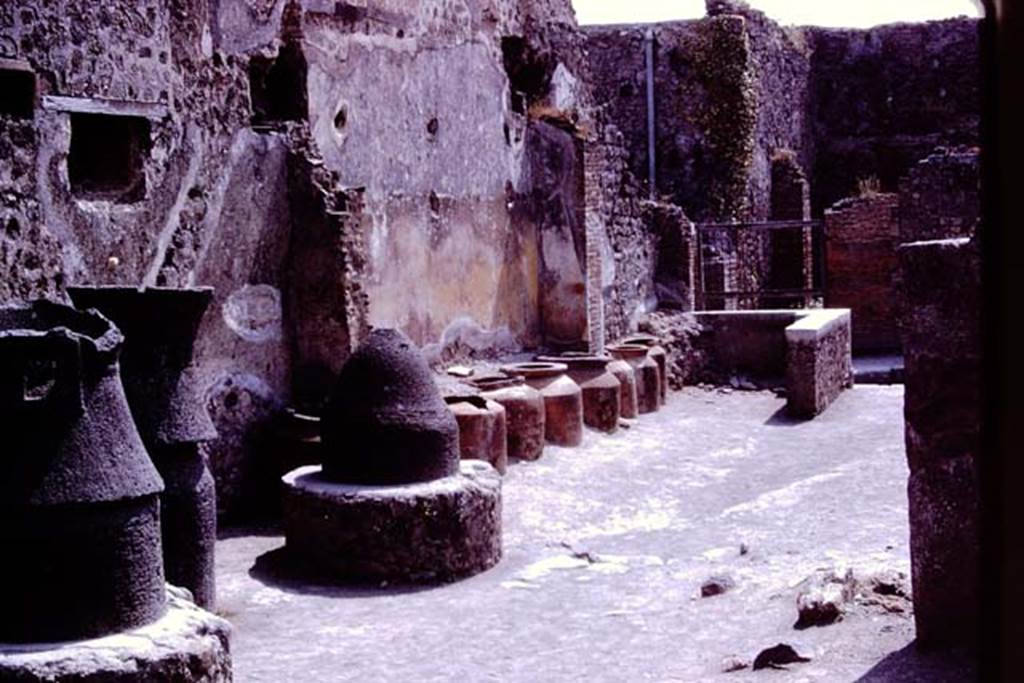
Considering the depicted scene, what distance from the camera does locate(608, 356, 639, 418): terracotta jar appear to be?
12.3 meters

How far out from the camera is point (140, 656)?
424 cm

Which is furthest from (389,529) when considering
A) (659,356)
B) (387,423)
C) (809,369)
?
(659,356)

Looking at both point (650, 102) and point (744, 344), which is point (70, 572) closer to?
point (744, 344)

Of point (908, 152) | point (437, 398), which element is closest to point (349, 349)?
point (437, 398)

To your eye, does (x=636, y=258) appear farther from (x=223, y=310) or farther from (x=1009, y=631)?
(x=1009, y=631)

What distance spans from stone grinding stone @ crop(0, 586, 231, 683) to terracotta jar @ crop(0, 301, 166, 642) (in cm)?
6

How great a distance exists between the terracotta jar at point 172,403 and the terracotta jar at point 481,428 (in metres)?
3.48

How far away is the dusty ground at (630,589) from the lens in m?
5.60

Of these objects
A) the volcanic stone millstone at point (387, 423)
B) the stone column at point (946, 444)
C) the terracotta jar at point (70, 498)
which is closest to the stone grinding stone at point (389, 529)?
the volcanic stone millstone at point (387, 423)

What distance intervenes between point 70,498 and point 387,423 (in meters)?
3.17

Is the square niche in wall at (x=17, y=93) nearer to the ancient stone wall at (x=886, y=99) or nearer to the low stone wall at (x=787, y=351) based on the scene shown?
the low stone wall at (x=787, y=351)

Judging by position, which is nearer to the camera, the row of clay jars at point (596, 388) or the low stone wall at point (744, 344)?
the row of clay jars at point (596, 388)

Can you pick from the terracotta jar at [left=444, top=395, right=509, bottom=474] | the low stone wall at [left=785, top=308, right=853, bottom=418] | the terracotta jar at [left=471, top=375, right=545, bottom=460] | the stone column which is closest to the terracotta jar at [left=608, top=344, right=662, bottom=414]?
the low stone wall at [left=785, top=308, right=853, bottom=418]

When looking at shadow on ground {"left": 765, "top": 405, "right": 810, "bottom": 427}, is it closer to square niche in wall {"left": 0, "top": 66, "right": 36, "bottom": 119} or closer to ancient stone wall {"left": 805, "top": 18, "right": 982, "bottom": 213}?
square niche in wall {"left": 0, "top": 66, "right": 36, "bottom": 119}
